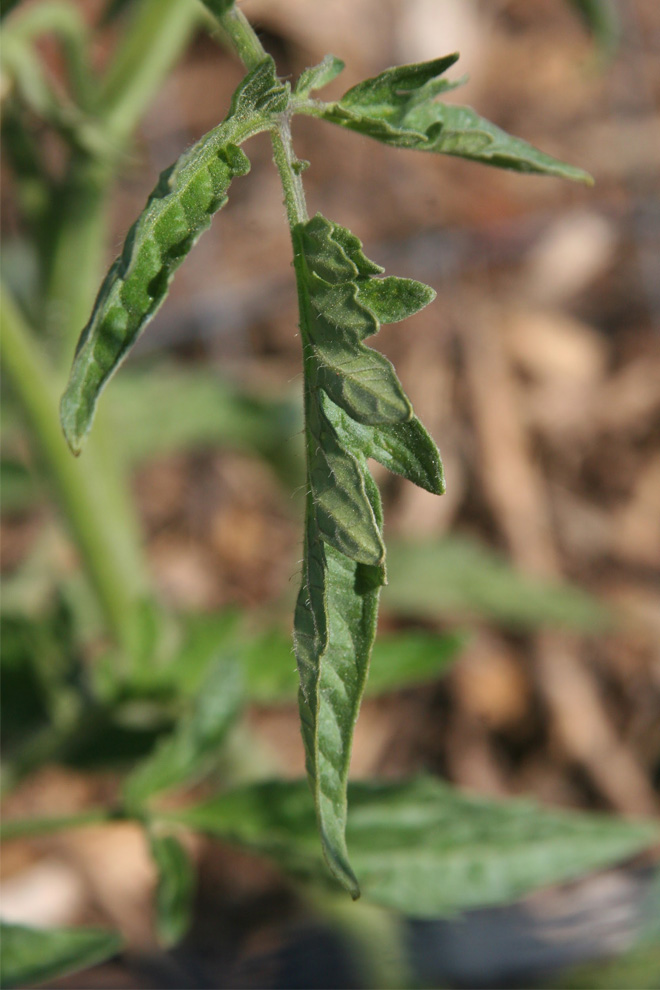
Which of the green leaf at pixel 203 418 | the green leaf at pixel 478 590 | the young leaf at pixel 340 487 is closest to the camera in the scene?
the young leaf at pixel 340 487

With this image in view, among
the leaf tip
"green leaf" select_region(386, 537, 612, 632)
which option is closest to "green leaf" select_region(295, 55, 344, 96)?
the leaf tip

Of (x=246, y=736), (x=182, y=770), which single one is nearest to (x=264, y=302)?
(x=246, y=736)

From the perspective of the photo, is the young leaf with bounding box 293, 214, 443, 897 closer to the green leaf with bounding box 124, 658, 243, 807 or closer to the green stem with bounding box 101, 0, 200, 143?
the green leaf with bounding box 124, 658, 243, 807

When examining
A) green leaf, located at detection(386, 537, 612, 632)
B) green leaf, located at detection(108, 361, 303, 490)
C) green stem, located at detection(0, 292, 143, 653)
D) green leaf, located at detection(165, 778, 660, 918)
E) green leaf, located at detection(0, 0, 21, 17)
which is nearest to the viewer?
green leaf, located at detection(0, 0, 21, 17)

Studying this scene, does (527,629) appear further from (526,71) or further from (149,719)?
(526,71)

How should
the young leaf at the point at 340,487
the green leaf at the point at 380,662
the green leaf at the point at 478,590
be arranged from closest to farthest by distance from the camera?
the young leaf at the point at 340,487
the green leaf at the point at 380,662
the green leaf at the point at 478,590

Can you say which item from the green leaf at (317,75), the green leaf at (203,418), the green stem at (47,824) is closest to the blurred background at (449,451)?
the green leaf at (203,418)

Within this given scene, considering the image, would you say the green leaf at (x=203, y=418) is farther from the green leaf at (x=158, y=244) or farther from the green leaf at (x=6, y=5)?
the green leaf at (x=158, y=244)
